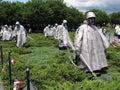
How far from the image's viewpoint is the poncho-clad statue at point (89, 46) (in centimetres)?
1247

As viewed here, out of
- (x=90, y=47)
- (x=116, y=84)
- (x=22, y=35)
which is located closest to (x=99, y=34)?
(x=90, y=47)

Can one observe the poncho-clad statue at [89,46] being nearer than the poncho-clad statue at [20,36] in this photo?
Yes

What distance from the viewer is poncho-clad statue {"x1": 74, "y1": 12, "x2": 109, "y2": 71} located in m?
12.5

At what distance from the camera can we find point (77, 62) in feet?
42.3

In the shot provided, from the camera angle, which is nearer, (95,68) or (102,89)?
(102,89)

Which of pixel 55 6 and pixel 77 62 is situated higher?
pixel 55 6

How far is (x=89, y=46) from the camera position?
1259 cm

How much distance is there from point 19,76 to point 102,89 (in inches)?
170

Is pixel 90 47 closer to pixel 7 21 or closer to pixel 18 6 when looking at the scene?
pixel 7 21

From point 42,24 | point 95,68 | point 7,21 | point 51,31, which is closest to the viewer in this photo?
point 95,68

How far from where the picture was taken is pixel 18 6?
7419 centimetres

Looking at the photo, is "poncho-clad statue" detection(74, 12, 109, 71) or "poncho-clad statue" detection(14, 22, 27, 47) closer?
"poncho-clad statue" detection(74, 12, 109, 71)

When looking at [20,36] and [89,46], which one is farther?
[20,36]

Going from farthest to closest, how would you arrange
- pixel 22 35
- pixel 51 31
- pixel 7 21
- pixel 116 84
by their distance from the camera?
pixel 7 21, pixel 51 31, pixel 22 35, pixel 116 84
